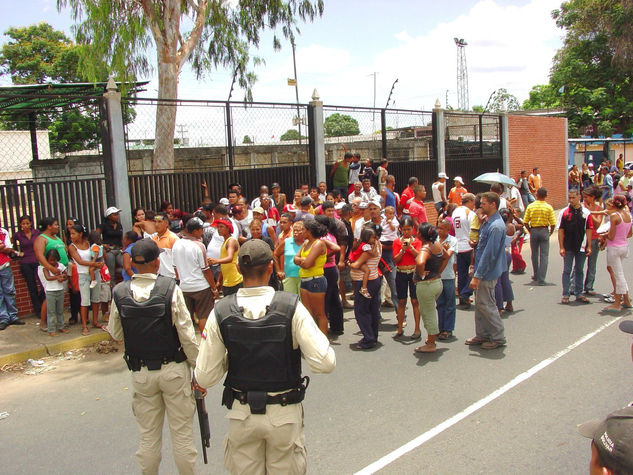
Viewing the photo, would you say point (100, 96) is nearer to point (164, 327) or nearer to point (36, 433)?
point (36, 433)

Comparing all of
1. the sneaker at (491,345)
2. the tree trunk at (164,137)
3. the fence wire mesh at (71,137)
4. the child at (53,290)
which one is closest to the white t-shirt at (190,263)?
the child at (53,290)

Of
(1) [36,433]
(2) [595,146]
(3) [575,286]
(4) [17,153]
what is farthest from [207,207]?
(2) [595,146]

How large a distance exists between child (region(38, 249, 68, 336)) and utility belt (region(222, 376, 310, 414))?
5647 millimetres

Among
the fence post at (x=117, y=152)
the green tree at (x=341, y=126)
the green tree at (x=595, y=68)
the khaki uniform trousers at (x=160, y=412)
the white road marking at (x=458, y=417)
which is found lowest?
the white road marking at (x=458, y=417)

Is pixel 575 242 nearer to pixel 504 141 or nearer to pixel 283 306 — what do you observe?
pixel 283 306

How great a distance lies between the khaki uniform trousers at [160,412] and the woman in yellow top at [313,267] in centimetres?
290

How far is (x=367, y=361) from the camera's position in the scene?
648 centimetres

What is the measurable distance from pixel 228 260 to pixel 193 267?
525 mm

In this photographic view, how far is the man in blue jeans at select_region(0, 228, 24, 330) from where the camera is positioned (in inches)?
318

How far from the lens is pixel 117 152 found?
9.66 m

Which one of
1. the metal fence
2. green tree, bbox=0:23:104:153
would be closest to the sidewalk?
the metal fence

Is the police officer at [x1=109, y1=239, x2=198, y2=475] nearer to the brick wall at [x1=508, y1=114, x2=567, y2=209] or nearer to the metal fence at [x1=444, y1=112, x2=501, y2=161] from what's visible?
the metal fence at [x1=444, y1=112, x2=501, y2=161]

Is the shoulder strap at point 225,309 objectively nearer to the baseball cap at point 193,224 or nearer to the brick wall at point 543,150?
the baseball cap at point 193,224

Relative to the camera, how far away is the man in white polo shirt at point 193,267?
662cm
